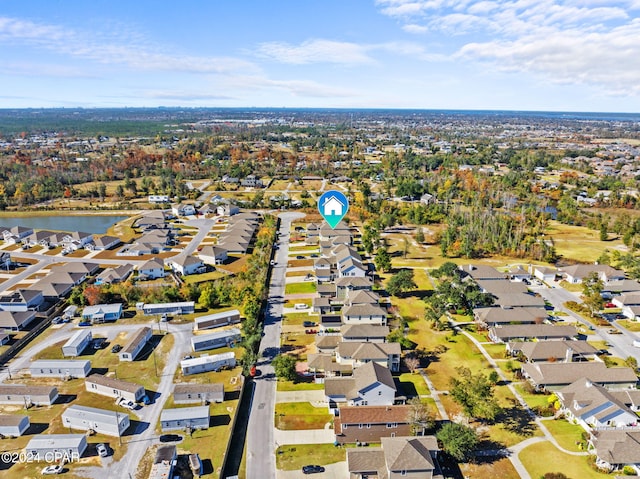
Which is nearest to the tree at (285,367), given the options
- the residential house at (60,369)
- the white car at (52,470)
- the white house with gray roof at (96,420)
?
the white house with gray roof at (96,420)

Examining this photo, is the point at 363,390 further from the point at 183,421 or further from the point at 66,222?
the point at 66,222

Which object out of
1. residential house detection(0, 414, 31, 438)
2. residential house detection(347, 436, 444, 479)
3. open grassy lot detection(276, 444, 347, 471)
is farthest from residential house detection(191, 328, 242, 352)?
residential house detection(347, 436, 444, 479)

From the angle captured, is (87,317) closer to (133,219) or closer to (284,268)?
(284,268)

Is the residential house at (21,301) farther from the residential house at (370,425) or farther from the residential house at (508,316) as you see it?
the residential house at (508,316)

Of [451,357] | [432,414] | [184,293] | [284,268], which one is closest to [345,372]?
[432,414]

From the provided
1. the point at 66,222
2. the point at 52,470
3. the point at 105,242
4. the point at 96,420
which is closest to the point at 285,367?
the point at 96,420

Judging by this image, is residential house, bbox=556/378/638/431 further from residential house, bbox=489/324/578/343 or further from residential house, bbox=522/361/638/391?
residential house, bbox=489/324/578/343
